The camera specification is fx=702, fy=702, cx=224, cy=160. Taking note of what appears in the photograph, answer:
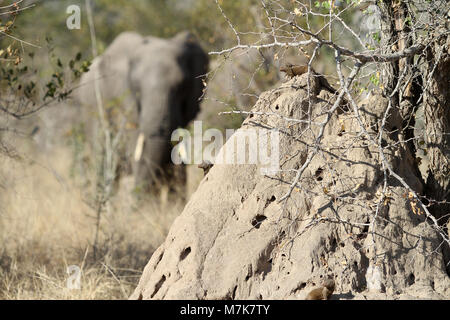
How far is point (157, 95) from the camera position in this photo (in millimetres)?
10891

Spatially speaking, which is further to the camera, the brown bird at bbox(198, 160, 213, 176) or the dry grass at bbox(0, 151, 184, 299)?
the dry grass at bbox(0, 151, 184, 299)

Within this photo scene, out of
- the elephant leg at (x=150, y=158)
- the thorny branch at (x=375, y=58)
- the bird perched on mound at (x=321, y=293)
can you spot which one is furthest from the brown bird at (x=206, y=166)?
the elephant leg at (x=150, y=158)

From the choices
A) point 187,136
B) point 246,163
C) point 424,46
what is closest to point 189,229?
point 246,163

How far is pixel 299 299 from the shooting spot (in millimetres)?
3945

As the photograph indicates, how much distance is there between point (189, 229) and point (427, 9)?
2.19 m

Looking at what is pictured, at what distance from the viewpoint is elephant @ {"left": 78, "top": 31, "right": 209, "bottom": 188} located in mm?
10742

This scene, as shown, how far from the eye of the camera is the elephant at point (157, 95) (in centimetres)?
1074

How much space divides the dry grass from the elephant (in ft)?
3.77

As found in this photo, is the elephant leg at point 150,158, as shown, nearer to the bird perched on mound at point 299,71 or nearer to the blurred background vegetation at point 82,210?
the blurred background vegetation at point 82,210

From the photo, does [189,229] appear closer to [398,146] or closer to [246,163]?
[246,163]

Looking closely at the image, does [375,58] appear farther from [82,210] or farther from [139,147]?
[139,147]

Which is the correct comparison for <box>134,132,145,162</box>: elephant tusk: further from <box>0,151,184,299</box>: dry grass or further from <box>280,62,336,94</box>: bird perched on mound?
<box>280,62,336,94</box>: bird perched on mound

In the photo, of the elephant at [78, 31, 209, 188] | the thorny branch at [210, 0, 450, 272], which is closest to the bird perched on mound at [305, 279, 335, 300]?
the thorny branch at [210, 0, 450, 272]

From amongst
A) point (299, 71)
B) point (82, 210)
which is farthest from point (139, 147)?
point (299, 71)
